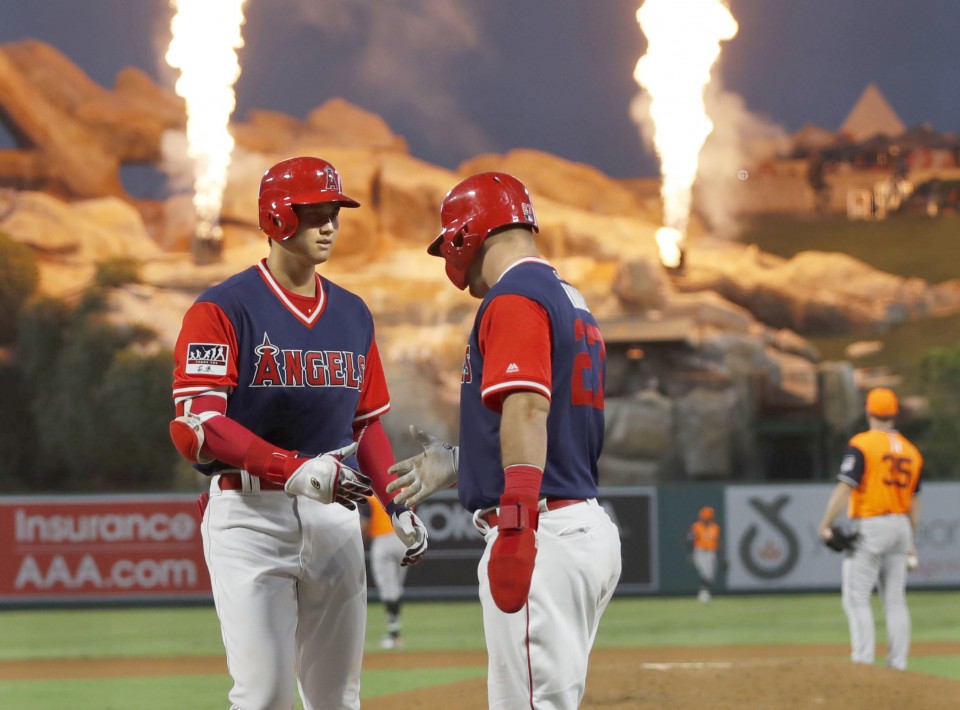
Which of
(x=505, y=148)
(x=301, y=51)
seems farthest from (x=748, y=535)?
(x=301, y=51)

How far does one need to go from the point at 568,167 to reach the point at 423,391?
8533 mm

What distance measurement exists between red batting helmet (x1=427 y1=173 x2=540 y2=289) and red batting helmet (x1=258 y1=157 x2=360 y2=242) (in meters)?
0.67

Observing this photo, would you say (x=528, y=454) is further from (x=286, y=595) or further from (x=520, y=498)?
(x=286, y=595)

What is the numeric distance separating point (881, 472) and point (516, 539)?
5871mm

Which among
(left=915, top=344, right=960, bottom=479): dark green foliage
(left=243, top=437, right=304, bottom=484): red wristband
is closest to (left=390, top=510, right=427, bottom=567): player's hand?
(left=243, top=437, right=304, bottom=484): red wristband

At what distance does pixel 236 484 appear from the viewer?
4.04 metres

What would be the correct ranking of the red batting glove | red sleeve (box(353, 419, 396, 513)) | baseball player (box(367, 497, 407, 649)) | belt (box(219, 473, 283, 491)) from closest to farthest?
the red batting glove
belt (box(219, 473, 283, 491))
red sleeve (box(353, 419, 396, 513))
baseball player (box(367, 497, 407, 649))

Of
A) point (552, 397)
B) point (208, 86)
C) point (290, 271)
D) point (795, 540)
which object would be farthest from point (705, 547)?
point (208, 86)

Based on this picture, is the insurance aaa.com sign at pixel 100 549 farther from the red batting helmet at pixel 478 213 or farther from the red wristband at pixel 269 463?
the red batting helmet at pixel 478 213

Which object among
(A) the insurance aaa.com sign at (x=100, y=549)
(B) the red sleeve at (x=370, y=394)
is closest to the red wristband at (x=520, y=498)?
(B) the red sleeve at (x=370, y=394)

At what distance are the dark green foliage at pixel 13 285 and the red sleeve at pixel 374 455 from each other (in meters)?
32.1

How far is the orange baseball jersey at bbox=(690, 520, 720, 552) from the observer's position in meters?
14.9

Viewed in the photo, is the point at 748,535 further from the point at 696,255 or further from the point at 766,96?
the point at 766,96

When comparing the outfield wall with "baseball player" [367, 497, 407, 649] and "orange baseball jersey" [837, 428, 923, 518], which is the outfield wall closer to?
"baseball player" [367, 497, 407, 649]
